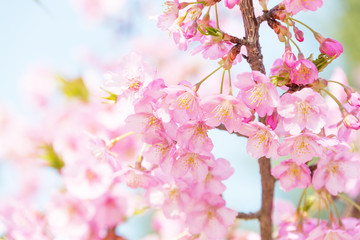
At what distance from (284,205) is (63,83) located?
2.96ft

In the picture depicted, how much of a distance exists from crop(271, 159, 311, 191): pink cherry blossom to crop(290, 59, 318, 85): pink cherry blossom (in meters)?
0.18

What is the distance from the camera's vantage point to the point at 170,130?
2.30 feet

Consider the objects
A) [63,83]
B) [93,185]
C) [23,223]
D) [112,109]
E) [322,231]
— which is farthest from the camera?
[63,83]

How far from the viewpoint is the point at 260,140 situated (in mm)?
682

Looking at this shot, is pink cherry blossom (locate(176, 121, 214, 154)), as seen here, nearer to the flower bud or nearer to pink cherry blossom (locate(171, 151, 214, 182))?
pink cherry blossom (locate(171, 151, 214, 182))

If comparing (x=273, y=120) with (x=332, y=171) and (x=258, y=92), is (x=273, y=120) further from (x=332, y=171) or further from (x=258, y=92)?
(x=332, y=171)

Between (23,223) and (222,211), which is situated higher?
(23,223)

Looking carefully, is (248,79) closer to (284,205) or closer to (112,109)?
(284,205)

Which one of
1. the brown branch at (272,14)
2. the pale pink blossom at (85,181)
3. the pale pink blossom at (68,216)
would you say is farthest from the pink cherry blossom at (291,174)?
the pale pink blossom at (68,216)

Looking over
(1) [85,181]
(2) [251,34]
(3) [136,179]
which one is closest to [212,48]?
(2) [251,34]

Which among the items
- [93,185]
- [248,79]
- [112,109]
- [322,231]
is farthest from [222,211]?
[112,109]

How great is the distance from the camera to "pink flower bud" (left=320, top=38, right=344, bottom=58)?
692 millimetres

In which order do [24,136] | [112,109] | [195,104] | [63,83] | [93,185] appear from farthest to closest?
[24,136], [63,83], [112,109], [93,185], [195,104]

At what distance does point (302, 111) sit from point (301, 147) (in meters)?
0.06
